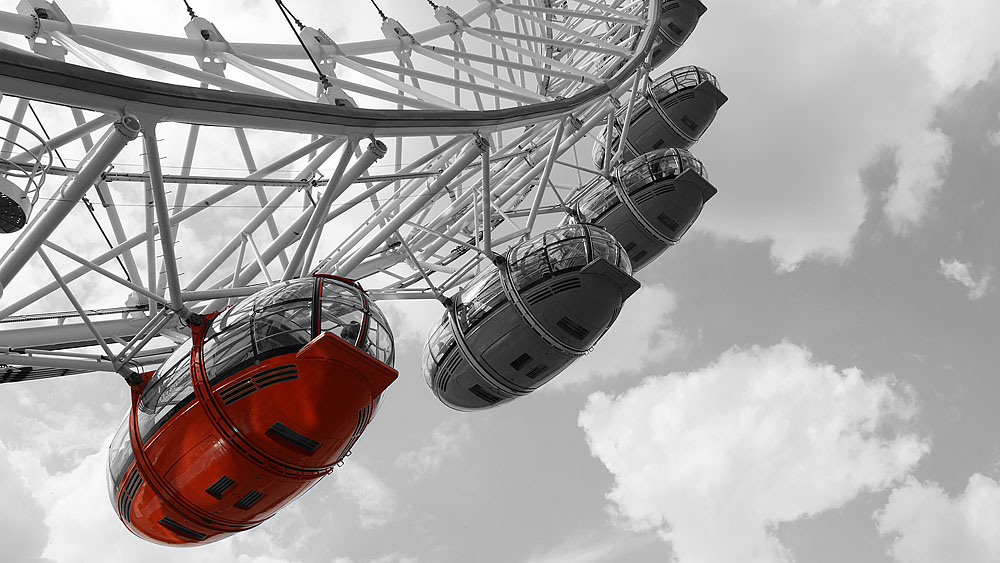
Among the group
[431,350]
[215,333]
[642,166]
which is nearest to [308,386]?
[215,333]

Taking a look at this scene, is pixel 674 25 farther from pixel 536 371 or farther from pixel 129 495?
pixel 129 495

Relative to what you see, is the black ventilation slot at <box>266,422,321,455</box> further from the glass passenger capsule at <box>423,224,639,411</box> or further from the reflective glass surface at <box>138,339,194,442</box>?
the glass passenger capsule at <box>423,224,639,411</box>

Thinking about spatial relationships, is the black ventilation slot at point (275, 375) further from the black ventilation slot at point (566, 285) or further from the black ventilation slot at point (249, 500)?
the black ventilation slot at point (566, 285)

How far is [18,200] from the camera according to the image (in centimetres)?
1025

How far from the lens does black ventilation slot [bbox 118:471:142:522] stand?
888cm

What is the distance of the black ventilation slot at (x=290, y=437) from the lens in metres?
8.28

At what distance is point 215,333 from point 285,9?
22.8 feet

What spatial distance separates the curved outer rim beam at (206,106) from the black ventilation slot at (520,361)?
3475mm

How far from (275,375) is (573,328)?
5.45 meters

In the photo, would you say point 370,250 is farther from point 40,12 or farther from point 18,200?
point 40,12

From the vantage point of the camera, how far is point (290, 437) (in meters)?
8.35

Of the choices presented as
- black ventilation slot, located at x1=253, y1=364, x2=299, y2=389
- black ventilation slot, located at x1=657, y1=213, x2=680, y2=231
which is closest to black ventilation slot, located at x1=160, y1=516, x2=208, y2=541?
black ventilation slot, located at x1=253, y1=364, x2=299, y2=389

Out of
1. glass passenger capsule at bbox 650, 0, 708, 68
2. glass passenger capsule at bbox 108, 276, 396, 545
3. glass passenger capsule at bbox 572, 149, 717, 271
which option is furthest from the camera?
glass passenger capsule at bbox 650, 0, 708, 68

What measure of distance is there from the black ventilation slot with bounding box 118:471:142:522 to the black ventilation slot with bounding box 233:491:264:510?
110 centimetres
